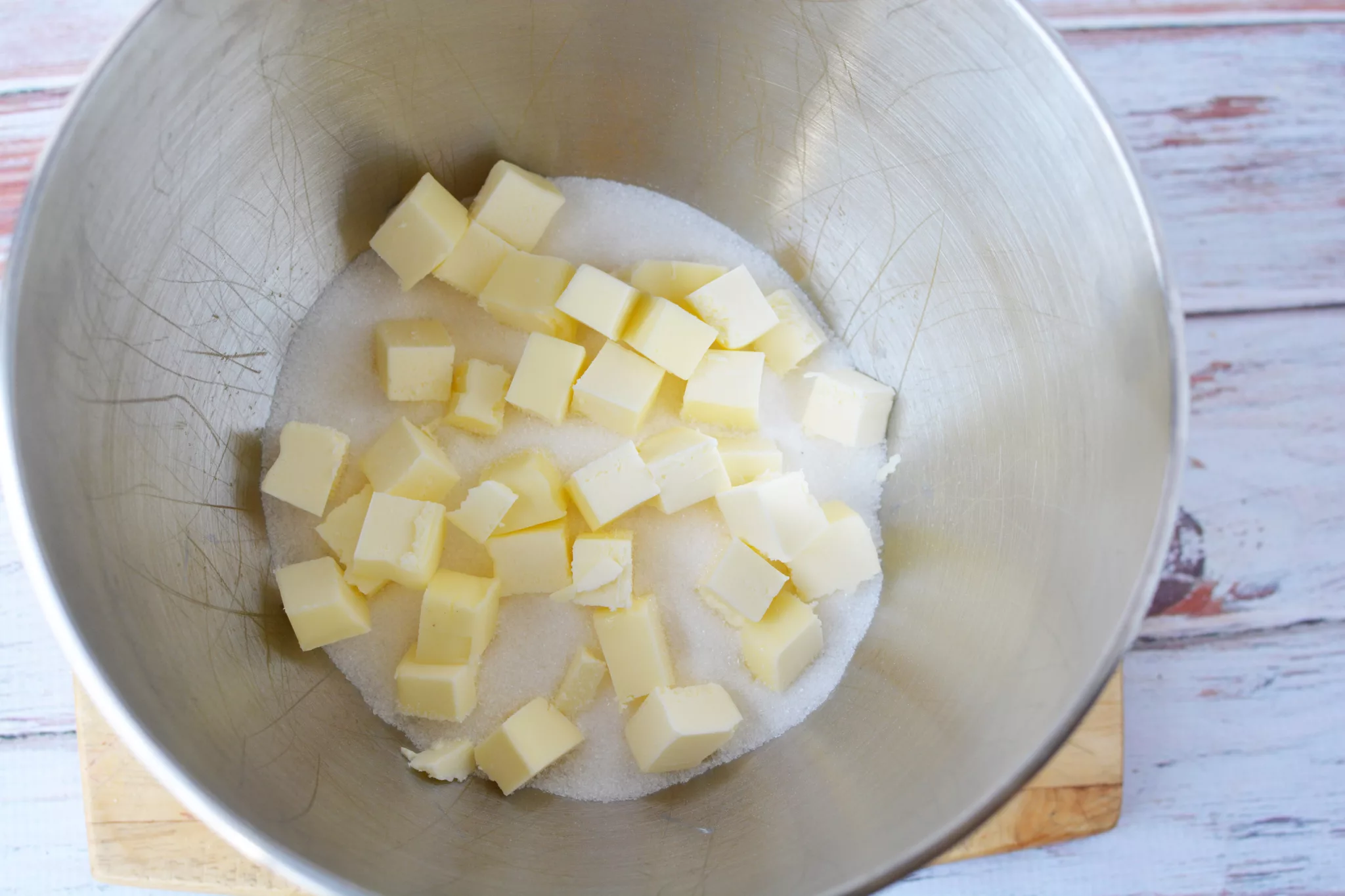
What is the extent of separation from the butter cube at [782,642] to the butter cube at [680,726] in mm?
57

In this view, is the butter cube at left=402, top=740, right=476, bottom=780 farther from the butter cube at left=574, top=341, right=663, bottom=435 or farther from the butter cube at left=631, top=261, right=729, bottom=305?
the butter cube at left=631, top=261, right=729, bottom=305

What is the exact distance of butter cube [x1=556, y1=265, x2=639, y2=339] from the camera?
1210mm

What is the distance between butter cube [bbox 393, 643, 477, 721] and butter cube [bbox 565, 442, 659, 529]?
0.79 ft

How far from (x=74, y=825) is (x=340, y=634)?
505 millimetres

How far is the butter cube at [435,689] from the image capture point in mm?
1072

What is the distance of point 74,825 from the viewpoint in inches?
49.2

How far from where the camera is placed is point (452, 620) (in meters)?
1.09

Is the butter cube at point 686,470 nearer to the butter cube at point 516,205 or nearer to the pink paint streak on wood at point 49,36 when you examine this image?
the butter cube at point 516,205

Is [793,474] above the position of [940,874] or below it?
above

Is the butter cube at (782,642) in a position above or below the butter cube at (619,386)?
below

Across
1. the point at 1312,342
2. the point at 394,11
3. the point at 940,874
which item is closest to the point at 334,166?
the point at 394,11

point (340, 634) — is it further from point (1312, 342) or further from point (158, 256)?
point (1312, 342)

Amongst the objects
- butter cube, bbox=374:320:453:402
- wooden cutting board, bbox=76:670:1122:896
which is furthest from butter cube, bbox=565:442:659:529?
wooden cutting board, bbox=76:670:1122:896

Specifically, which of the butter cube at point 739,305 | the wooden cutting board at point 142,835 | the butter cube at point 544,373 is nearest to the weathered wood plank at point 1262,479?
the wooden cutting board at point 142,835
